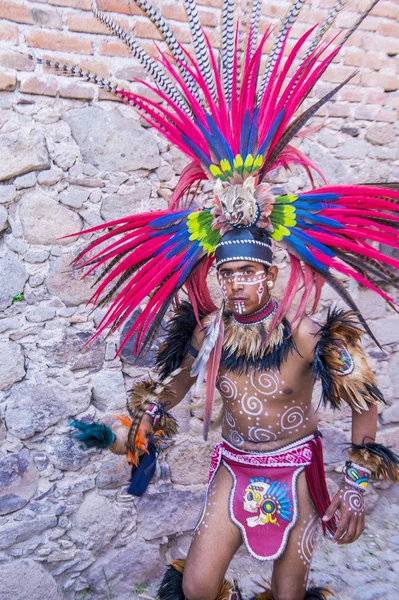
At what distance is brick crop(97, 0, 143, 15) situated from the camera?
2666 millimetres

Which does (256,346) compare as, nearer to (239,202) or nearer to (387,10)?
(239,202)

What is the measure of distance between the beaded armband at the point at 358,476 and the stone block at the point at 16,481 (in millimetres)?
1581

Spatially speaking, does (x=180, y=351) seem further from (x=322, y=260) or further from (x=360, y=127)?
(x=360, y=127)

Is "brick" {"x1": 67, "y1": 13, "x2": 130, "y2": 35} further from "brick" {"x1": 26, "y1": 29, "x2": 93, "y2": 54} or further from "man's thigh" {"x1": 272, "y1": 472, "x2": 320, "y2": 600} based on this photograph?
Answer: "man's thigh" {"x1": 272, "y1": 472, "x2": 320, "y2": 600}

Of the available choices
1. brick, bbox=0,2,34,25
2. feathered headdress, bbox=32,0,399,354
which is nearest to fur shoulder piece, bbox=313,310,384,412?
feathered headdress, bbox=32,0,399,354

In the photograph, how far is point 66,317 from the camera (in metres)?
2.72

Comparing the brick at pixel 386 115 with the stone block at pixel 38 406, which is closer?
the stone block at pixel 38 406

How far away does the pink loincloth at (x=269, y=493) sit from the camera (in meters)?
2.01

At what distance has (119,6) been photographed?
2695mm

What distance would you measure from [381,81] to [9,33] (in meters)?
2.10

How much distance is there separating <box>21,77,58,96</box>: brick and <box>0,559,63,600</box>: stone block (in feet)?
7.48

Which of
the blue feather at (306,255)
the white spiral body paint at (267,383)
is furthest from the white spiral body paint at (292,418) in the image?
the blue feather at (306,255)

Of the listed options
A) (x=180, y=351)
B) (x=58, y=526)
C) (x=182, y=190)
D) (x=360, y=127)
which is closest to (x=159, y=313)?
(x=180, y=351)

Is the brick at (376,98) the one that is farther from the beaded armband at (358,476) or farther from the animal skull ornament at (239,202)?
the beaded armband at (358,476)
